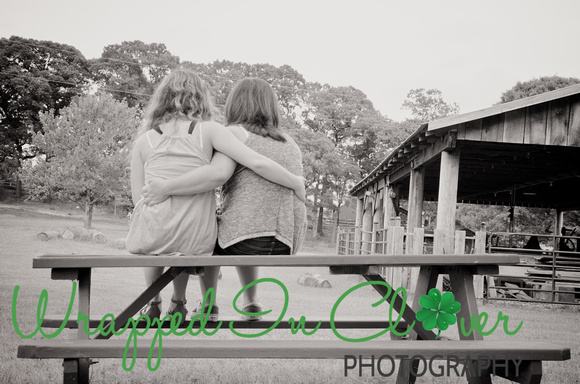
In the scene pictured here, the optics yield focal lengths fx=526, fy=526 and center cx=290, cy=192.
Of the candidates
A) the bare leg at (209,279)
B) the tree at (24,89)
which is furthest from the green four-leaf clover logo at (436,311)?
the tree at (24,89)

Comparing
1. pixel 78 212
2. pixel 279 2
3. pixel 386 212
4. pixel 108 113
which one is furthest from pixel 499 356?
pixel 279 2

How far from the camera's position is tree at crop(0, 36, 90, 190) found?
3875 cm

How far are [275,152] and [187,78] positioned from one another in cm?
74

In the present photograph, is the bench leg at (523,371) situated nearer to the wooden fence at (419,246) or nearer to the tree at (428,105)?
the wooden fence at (419,246)

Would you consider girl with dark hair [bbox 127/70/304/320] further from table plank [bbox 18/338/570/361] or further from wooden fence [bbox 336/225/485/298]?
wooden fence [bbox 336/225/485/298]

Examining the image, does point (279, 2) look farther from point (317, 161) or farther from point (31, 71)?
point (31, 71)

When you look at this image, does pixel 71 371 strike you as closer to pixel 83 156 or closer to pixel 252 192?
pixel 252 192

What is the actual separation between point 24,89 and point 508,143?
38007mm

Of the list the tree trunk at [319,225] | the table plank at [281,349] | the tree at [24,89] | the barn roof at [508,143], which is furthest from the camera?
the tree trunk at [319,225]

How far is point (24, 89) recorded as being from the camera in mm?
38750

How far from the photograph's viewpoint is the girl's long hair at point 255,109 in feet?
11.1

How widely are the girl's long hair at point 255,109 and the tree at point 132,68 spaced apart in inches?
1713

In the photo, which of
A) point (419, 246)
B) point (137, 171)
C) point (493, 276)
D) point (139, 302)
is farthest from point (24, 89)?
point (139, 302)

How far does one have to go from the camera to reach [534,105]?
373 inches
